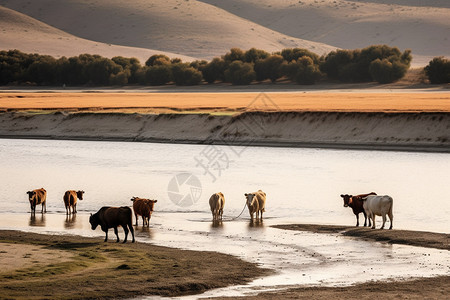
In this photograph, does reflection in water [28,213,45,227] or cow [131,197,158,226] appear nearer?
cow [131,197,158,226]

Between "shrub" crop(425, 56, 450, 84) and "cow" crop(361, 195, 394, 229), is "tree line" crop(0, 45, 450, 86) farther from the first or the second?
"cow" crop(361, 195, 394, 229)

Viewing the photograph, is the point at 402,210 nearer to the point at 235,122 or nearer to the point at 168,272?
the point at 168,272

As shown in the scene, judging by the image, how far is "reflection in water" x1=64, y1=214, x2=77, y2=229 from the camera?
25.0 m

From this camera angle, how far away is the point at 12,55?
162500 mm

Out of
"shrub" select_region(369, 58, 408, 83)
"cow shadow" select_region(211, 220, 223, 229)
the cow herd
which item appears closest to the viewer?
the cow herd

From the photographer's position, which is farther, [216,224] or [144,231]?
[216,224]

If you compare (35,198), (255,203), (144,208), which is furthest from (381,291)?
(35,198)

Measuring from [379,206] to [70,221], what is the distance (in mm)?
8998

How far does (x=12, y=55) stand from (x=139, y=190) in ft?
436

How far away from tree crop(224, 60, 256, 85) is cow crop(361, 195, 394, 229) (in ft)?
374

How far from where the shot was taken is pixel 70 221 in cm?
2619

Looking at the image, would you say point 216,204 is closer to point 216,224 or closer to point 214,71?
point 216,224

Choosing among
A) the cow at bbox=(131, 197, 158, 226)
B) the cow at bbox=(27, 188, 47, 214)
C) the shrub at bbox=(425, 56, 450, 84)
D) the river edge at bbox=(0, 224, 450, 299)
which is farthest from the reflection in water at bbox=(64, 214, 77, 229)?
the shrub at bbox=(425, 56, 450, 84)

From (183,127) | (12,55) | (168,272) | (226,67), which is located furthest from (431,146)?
(12,55)
